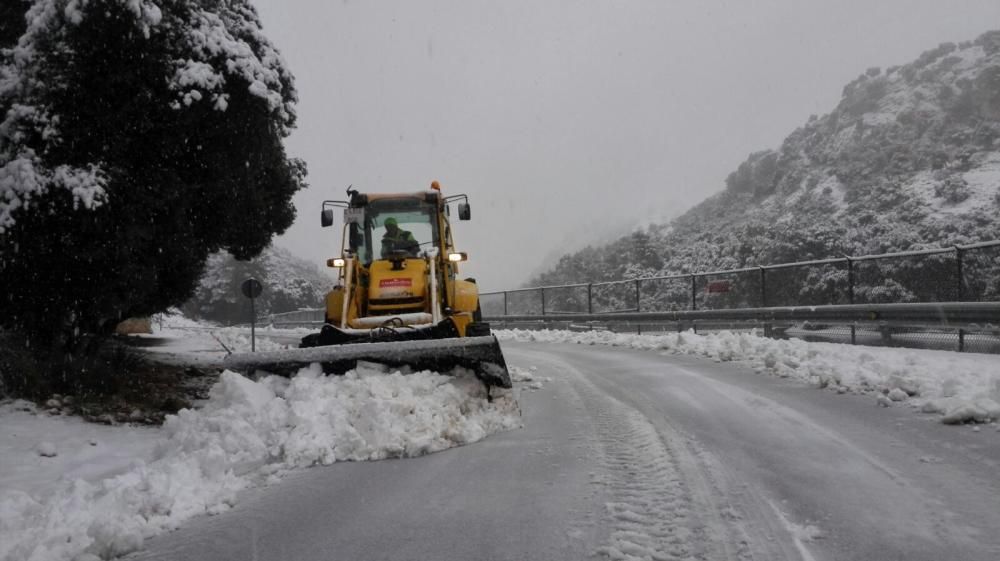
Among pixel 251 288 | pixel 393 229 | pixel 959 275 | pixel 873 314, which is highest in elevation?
pixel 393 229

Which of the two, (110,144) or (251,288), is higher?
(110,144)

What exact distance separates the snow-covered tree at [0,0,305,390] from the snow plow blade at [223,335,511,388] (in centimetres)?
256

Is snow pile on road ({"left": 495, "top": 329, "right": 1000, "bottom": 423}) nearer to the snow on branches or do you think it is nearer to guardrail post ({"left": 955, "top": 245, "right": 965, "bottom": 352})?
guardrail post ({"left": 955, "top": 245, "right": 965, "bottom": 352})

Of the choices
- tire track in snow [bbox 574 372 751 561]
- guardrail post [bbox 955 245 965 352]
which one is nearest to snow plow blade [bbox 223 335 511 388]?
tire track in snow [bbox 574 372 751 561]

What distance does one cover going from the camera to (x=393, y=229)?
364 inches

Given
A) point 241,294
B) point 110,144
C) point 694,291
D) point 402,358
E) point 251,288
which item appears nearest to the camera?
point 402,358

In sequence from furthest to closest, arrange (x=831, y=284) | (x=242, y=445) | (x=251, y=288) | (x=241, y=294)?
(x=241, y=294)
(x=251, y=288)
(x=831, y=284)
(x=242, y=445)

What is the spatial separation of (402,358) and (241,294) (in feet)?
143

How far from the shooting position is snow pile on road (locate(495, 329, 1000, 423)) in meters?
5.32

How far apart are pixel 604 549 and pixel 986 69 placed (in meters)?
54.3

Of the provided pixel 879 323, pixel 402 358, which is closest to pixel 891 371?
pixel 879 323

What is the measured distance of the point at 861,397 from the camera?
247 inches

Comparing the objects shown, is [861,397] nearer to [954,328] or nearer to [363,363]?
[954,328]

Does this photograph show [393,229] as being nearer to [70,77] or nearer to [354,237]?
[354,237]
